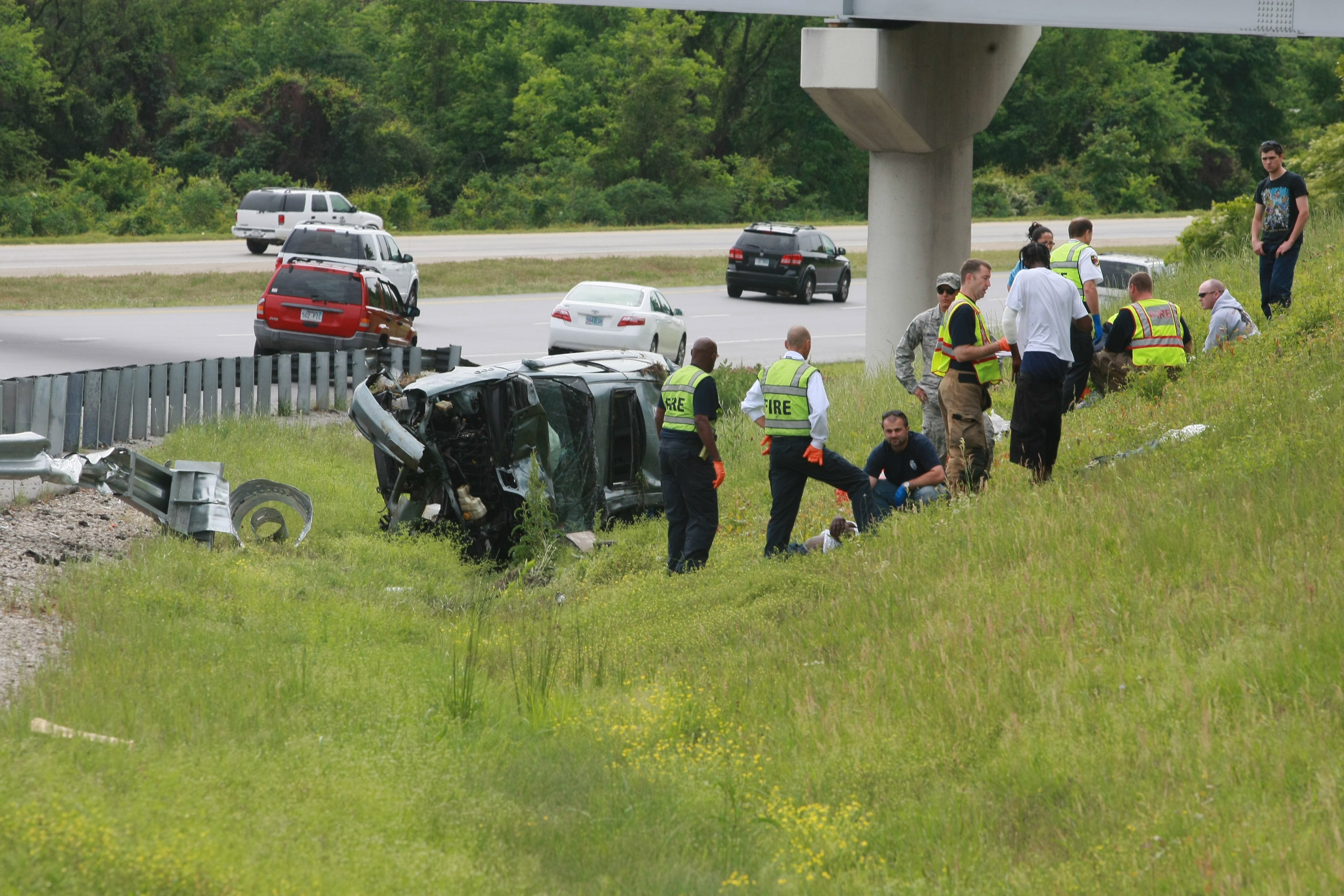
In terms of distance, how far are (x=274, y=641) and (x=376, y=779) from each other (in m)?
2.62

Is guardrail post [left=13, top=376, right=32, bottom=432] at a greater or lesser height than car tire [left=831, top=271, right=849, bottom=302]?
lesser

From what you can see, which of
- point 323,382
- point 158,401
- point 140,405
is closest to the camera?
point 140,405

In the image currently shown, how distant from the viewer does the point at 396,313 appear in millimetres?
21859

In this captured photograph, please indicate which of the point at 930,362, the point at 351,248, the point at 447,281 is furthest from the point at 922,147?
the point at 447,281

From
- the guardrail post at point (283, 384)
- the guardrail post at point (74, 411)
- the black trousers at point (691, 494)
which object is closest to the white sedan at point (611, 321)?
the guardrail post at point (283, 384)

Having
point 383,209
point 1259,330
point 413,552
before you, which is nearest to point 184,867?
point 413,552

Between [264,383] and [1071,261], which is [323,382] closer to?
[264,383]

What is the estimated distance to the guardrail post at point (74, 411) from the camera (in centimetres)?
1353

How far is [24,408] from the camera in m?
12.8

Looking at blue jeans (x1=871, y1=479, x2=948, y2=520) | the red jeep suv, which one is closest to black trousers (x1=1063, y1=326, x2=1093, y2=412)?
blue jeans (x1=871, y1=479, x2=948, y2=520)

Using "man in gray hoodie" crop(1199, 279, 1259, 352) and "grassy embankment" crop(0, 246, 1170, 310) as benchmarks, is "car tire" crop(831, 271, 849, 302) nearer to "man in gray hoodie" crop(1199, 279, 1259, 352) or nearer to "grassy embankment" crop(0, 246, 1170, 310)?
"grassy embankment" crop(0, 246, 1170, 310)

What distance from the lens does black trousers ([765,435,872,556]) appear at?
391 inches

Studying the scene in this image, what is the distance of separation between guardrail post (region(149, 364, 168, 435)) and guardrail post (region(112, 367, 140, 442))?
1.38 feet

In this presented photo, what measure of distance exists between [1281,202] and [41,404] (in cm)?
1113
